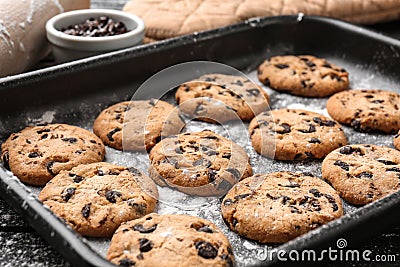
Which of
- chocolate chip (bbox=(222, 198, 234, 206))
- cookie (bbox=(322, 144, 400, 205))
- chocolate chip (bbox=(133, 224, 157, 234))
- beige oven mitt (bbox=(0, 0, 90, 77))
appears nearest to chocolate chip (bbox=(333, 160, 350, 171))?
cookie (bbox=(322, 144, 400, 205))

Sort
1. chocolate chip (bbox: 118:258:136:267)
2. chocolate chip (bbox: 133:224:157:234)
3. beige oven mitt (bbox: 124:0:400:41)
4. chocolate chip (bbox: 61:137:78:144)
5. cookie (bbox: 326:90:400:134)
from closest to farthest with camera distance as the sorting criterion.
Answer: chocolate chip (bbox: 118:258:136:267) < chocolate chip (bbox: 133:224:157:234) < chocolate chip (bbox: 61:137:78:144) < cookie (bbox: 326:90:400:134) < beige oven mitt (bbox: 124:0:400:41)

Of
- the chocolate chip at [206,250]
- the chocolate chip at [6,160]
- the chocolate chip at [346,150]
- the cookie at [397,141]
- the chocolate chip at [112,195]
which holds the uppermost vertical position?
the chocolate chip at [206,250]

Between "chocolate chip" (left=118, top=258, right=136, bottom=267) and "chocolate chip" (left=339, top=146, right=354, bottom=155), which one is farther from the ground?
"chocolate chip" (left=118, top=258, right=136, bottom=267)

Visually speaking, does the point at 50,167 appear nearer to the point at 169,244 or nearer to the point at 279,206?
the point at 169,244

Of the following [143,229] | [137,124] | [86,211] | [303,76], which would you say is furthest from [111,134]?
[303,76]

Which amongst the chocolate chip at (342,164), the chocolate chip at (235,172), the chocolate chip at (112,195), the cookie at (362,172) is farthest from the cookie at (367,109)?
the chocolate chip at (112,195)

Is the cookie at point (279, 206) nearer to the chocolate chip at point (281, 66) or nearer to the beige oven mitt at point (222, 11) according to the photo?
the chocolate chip at point (281, 66)

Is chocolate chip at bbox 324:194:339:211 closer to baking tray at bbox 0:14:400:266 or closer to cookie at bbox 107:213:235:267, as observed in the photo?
baking tray at bbox 0:14:400:266
